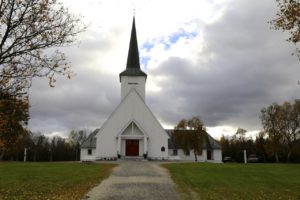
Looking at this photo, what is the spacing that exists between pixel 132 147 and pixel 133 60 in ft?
47.5

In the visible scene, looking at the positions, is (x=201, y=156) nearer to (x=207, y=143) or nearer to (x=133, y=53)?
(x=207, y=143)

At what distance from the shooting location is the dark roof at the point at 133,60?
54656mm

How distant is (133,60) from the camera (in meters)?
56.3

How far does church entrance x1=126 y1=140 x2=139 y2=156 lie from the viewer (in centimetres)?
4741

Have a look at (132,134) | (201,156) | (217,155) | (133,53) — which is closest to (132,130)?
(132,134)

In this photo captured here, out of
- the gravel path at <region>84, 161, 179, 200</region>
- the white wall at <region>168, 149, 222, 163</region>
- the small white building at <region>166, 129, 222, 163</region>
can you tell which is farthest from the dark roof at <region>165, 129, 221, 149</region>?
the gravel path at <region>84, 161, 179, 200</region>

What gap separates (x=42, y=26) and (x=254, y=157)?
232 ft

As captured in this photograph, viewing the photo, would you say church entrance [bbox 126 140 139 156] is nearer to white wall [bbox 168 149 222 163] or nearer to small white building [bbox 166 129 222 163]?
small white building [bbox 166 129 222 163]

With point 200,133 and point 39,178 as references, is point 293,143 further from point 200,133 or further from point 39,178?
point 39,178

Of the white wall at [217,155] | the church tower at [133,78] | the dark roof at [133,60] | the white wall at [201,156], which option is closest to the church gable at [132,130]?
the church tower at [133,78]

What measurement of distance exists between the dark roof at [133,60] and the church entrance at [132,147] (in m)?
11.0

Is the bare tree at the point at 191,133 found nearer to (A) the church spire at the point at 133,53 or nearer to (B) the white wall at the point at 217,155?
(B) the white wall at the point at 217,155

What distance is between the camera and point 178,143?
199 ft

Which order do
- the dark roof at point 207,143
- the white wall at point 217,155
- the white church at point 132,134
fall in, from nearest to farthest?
the white church at point 132,134 < the dark roof at point 207,143 < the white wall at point 217,155
